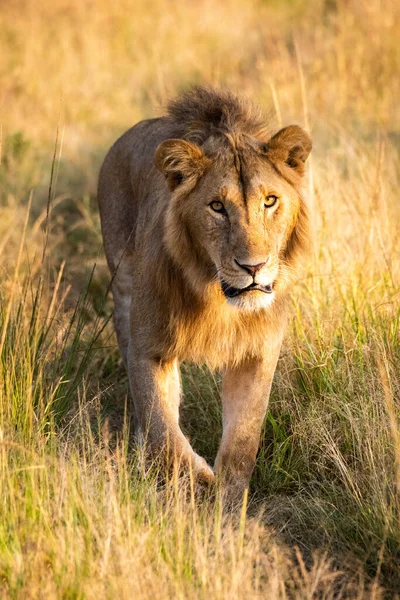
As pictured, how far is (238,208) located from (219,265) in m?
0.27

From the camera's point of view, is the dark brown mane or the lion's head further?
the dark brown mane

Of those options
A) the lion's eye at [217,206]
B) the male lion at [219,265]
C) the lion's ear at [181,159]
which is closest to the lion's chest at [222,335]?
the male lion at [219,265]

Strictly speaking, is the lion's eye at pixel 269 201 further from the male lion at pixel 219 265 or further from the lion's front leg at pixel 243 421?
the lion's front leg at pixel 243 421

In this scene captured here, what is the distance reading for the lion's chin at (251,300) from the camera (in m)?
4.38

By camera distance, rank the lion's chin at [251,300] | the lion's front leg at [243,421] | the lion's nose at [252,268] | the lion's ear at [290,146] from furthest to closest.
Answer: the lion's front leg at [243,421]
the lion's ear at [290,146]
the lion's chin at [251,300]
the lion's nose at [252,268]

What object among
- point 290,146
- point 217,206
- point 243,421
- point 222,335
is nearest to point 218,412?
point 243,421

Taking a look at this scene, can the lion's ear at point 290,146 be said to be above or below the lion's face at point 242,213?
above

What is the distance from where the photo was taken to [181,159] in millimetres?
4656

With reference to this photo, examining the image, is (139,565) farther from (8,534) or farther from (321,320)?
(321,320)

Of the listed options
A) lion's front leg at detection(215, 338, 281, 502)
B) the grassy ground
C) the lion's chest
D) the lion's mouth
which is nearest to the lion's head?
the lion's mouth

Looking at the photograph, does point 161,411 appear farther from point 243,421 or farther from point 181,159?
point 181,159

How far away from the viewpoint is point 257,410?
4988mm

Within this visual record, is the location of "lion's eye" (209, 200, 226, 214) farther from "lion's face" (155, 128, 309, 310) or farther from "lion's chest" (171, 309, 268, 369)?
"lion's chest" (171, 309, 268, 369)

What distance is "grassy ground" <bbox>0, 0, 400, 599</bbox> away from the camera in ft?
11.9
